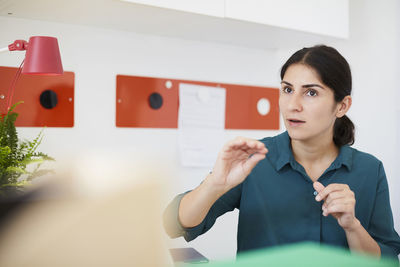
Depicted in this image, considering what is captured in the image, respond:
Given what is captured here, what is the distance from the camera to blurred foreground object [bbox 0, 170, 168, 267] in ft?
0.76

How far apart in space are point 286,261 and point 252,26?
53.1 inches

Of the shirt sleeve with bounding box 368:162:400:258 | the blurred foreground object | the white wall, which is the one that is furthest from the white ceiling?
the blurred foreground object

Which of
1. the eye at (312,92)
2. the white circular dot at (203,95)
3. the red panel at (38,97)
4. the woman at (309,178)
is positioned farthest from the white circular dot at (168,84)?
the eye at (312,92)

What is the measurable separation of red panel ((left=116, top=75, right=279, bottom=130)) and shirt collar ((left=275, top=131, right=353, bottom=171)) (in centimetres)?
54

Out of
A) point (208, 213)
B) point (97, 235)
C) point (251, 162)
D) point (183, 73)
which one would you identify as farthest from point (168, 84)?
point (97, 235)

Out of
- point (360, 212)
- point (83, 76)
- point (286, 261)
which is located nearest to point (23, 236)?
point (286, 261)

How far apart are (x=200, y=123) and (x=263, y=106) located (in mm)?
371

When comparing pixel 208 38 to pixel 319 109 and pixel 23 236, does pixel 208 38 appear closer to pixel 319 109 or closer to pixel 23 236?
pixel 319 109

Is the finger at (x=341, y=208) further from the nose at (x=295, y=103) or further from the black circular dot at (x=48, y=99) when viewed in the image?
the black circular dot at (x=48, y=99)

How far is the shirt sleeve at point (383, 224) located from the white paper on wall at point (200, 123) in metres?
0.74

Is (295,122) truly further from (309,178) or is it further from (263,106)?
(263,106)

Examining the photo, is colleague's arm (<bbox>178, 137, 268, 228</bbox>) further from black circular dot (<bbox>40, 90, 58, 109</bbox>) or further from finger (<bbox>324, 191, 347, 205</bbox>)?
black circular dot (<bbox>40, 90, 58, 109</bbox>)

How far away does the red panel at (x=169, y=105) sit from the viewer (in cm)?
156

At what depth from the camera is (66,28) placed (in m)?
1.45
